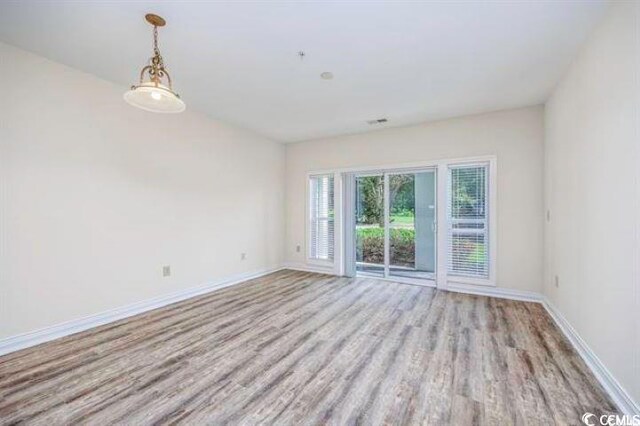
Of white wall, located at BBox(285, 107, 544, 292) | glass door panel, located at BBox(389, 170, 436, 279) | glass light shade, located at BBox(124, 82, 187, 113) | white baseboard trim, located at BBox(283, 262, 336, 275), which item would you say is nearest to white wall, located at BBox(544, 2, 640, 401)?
white wall, located at BBox(285, 107, 544, 292)

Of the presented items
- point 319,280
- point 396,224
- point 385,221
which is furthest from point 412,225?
point 319,280

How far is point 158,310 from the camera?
3.59 metres

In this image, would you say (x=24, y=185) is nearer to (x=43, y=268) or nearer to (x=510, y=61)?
(x=43, y=268)

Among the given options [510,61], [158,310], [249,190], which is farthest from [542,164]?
[158,310]

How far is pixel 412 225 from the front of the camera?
4.98m

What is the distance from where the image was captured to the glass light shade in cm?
190

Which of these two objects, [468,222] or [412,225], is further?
[412,225]

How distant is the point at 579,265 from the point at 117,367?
411 centimetres

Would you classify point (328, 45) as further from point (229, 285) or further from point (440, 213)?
point (229, 285)

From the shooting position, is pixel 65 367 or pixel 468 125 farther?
pixel 468 125

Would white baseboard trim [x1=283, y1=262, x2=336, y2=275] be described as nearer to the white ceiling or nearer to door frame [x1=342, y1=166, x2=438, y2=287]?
door frame [x1=342, y1=166, x2=438, y2=287]

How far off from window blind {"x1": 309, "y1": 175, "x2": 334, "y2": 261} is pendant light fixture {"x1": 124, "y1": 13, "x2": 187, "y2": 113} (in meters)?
3.79
